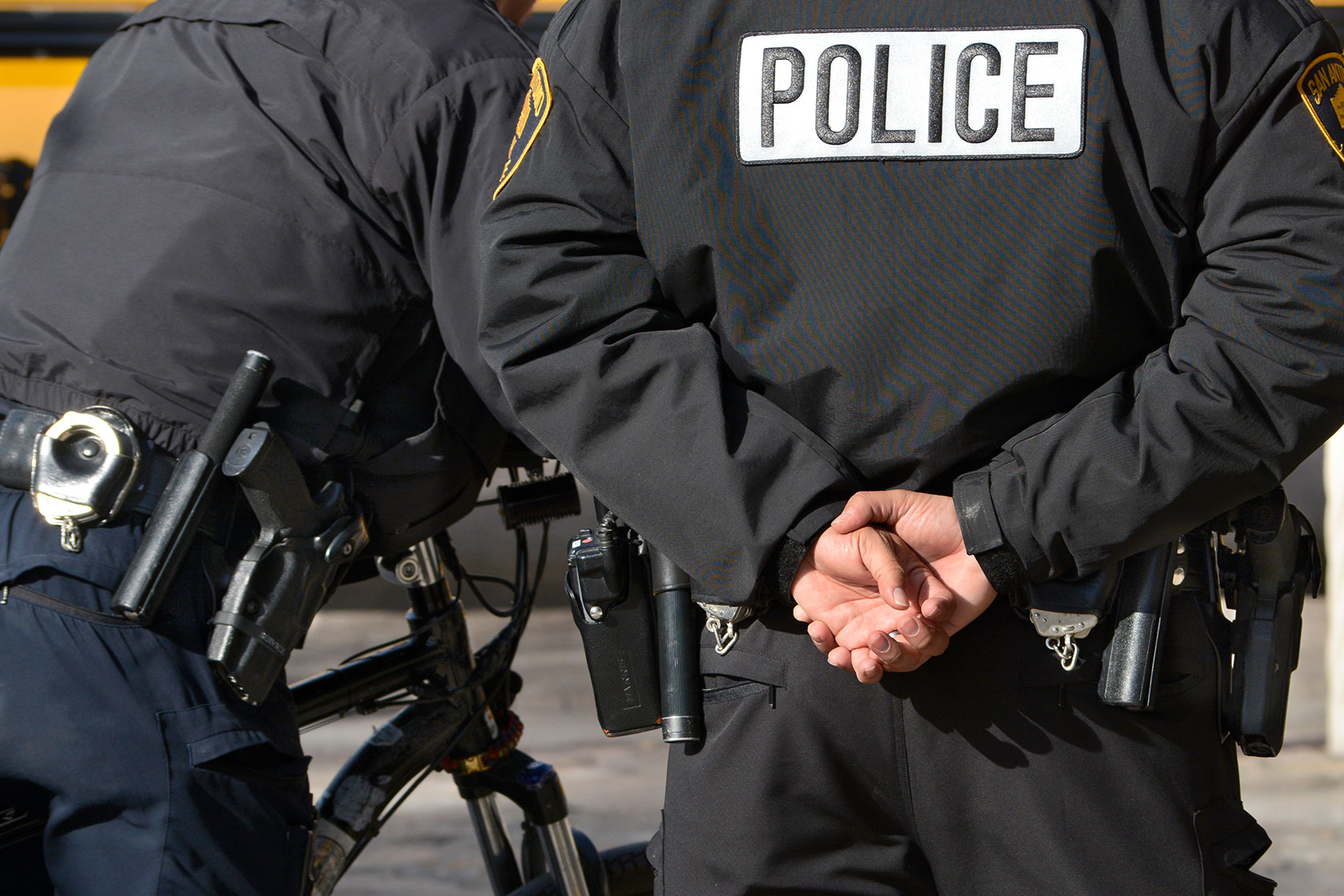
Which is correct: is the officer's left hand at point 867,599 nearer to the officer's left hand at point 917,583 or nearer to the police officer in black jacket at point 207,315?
the officer's left hand at point 917,583

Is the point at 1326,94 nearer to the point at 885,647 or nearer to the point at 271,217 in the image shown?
the point at 885,647

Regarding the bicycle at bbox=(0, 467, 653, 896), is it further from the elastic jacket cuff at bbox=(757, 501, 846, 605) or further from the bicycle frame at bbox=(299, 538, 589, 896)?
the elastic jacket cuff at bbox=(757, 501, 846, 605)

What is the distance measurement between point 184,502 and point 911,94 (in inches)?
40.4

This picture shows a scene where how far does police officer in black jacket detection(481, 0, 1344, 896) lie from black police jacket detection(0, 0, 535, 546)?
0.31 meters

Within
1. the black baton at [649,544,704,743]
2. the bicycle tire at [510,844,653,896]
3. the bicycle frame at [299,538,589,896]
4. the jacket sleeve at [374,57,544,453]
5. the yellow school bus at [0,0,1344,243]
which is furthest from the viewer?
the yellow school bus at [0,0,1344,243]

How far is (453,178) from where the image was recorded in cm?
183

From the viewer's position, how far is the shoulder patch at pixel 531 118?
1608mm

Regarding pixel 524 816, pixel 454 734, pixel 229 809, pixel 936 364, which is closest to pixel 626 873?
pixel 524 816

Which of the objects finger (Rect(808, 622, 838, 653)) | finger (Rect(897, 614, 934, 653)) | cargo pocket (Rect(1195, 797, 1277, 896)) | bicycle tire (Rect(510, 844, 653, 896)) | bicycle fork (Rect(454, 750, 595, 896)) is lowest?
bicycle tire (Rect(510, 844, 653, 896))

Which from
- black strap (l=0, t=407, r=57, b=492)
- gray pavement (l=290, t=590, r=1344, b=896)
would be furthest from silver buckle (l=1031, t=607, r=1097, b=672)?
gray pavement (l=290, t=590, r=1344, b=896)

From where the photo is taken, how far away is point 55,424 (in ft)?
5.68

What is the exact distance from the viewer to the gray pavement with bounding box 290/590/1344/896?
3.37 meters

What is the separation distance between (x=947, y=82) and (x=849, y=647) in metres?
0.62

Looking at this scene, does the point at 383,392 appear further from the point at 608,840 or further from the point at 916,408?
the point at 608,840
